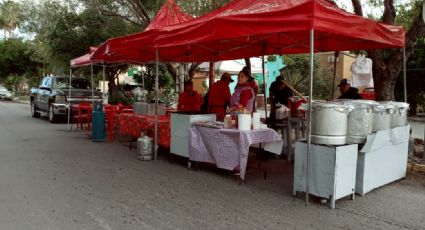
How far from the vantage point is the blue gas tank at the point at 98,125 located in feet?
35.7

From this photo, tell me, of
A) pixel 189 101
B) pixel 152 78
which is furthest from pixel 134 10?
pixel 152 78

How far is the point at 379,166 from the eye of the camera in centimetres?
597

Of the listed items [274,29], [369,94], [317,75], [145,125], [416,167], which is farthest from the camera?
[317,75]

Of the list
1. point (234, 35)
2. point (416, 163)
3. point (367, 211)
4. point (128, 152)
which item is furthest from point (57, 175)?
point (416, 163)

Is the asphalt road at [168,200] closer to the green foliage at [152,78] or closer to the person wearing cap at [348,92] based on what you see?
the person wearing cap at [348,92]

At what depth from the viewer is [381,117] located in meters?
6.03

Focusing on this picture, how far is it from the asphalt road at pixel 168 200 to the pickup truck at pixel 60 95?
7.37 meters

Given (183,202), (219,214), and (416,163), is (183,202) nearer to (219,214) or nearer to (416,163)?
(219,214)

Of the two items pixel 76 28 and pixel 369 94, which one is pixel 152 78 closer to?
pixel 76 28

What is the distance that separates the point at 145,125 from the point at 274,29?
4.53 metres

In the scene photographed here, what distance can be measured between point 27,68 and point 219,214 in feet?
136

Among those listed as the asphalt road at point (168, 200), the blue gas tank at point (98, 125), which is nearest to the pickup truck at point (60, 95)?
the blue gas tank at point (98, 125)

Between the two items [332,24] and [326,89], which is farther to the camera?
[326,89]

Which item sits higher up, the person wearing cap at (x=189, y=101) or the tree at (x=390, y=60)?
the tree at (x=390, y=60)
